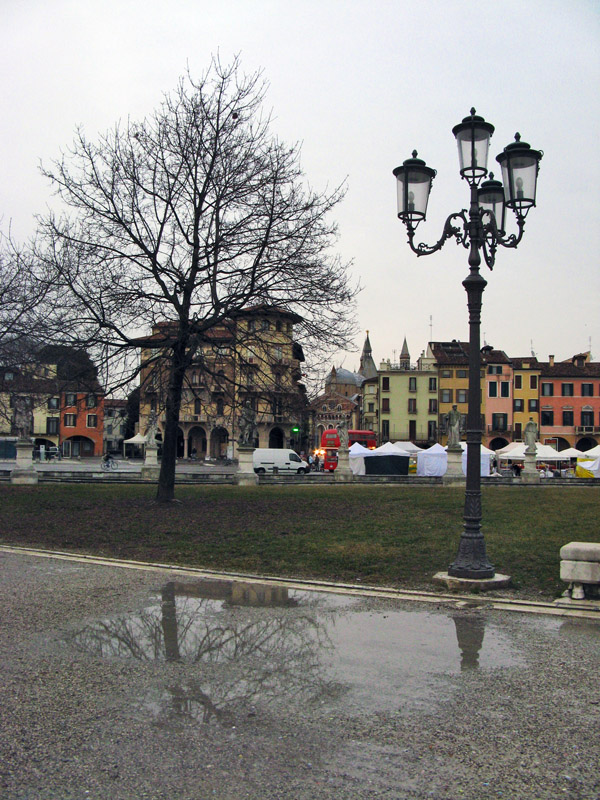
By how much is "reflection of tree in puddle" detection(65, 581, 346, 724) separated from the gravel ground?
0.02m

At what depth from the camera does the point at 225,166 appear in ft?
63.6

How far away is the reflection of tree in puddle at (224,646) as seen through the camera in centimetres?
535

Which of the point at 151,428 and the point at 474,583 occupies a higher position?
the point at 151,428

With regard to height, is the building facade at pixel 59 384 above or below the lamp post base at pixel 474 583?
above

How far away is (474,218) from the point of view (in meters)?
9.99

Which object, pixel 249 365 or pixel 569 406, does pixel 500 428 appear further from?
pixel 249 365

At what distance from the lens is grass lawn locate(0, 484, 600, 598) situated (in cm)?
1132

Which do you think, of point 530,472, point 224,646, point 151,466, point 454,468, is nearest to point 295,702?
point 224,646

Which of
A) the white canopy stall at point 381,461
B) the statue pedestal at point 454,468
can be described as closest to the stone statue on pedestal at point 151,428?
the white canopy stall at point 381,461

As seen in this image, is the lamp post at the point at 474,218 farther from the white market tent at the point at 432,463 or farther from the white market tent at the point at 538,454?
the white market tent at the point at 538,454

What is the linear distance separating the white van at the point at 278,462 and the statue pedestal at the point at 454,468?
47.8 feet

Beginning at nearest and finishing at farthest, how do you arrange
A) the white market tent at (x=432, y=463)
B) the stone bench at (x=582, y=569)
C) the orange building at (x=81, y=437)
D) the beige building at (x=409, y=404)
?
1. the stone bench at (x=582, y=569)
2. the white market tent at (x=432, y=463)
3. the orange building at (x=81, y=437)
4. the beige building at (x=409, y=404)

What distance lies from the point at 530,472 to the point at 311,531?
25050 millimetres

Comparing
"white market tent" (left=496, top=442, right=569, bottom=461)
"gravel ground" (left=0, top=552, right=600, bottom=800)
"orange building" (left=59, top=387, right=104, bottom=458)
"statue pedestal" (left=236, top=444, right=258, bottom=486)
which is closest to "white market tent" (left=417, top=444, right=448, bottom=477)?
"white market tent" (left=496, top=442, right=569, bottom=461)
